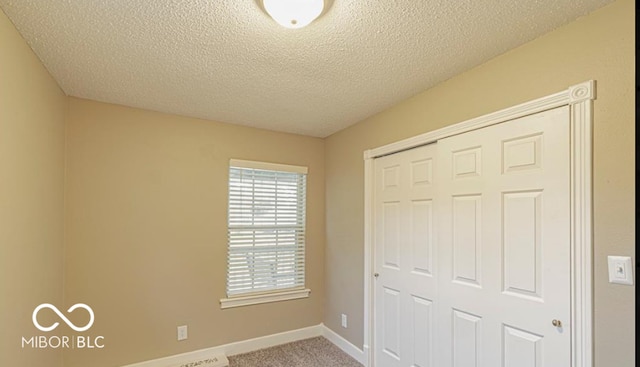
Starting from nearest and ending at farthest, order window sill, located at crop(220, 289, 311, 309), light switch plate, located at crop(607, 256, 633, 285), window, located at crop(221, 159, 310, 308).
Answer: light switch plate, located at crop(607, 256, 633, 285)
window sill, located at crop(220, 289, 311, 309)
window, located at crop(221, 159, 310, 308)

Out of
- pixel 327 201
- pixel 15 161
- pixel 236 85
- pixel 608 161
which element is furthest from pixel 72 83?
pixel 608 161

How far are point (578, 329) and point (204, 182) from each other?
2.97 m

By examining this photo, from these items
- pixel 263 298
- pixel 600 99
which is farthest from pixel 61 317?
pixel 600 99

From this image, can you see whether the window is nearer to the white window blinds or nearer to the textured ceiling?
the white window blinds

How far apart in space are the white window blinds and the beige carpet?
596 millimetres

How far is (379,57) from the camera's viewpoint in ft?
6.41

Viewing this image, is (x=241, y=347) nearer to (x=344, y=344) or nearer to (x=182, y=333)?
(x=182, y=333)

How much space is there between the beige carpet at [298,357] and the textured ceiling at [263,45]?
2.40 meters

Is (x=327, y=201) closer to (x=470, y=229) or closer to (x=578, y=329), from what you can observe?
(x=470, y=229)

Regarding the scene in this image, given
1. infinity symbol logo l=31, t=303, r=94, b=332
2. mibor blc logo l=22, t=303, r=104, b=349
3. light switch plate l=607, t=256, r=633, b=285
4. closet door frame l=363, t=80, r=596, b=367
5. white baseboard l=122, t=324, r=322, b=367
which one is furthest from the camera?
white baseboard l=122, t=324, r=322, b=367

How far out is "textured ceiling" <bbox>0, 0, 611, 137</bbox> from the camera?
59.2 inches

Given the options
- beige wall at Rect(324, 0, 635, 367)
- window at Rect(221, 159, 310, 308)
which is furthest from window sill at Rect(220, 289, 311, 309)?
beige wall at Rect(324, 0, 635, 367)

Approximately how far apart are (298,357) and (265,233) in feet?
4.16

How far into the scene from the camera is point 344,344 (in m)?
3.31
